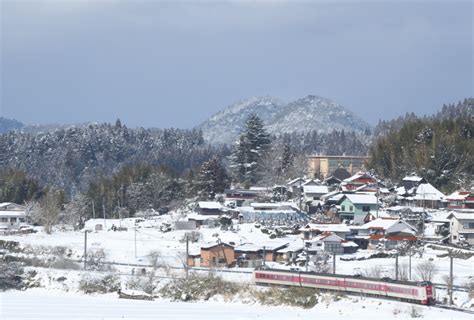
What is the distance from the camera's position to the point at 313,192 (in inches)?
2685

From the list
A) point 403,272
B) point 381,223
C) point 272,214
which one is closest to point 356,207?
point 272,214

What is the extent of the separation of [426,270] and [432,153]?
28.8m

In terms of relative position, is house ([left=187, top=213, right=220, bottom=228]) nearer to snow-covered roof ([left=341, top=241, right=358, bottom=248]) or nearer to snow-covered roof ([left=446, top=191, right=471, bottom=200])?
snow-covered roof ([left=341, top=241, right=358, bottom=248])

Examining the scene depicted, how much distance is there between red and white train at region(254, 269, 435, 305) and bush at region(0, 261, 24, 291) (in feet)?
39.4

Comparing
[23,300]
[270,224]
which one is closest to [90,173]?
[270,224]

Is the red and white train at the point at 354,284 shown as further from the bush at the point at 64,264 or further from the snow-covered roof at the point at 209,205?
the snow-covered roof at the point at 209,205

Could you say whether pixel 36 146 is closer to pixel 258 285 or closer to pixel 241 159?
pixel 241 159

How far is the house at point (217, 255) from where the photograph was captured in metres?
47.0

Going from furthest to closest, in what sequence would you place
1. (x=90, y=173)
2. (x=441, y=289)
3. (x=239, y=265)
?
(x=90, y=173)
(x=239, y=265)
(x=441, y=289)

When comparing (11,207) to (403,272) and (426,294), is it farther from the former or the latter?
(426,294)

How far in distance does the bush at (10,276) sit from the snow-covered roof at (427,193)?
98.1 feet

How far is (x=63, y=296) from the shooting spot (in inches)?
1563

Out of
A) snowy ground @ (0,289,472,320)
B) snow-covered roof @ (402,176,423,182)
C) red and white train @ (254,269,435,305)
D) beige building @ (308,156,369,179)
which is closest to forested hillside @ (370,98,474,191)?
snow-covered roof @ (402,176,423,182)

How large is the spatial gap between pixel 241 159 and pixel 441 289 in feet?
145
